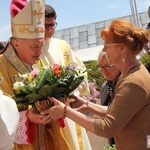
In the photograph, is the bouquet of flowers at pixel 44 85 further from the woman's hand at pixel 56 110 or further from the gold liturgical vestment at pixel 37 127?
the gold liturgical vestment at pixel 37 127

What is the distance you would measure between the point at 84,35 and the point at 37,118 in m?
16.7

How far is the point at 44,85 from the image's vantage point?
2.74 meters

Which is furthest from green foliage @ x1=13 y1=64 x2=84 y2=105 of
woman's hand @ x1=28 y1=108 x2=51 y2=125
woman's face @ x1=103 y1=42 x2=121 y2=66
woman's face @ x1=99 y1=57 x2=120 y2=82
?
woman's face @ x1=99 y1=57 x2=120 y2=82

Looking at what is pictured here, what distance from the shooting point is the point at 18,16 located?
3396mm

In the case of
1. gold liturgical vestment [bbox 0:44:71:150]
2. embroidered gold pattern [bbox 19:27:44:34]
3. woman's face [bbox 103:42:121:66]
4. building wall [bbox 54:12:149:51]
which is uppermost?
embroidered gold pattern [bbox 19:27:44:34]

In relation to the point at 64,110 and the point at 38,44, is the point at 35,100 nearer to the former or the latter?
the point at 64,110

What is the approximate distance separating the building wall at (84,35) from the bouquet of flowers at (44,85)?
49.4ft

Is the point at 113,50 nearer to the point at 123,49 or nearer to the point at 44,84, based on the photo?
the point at 123,49

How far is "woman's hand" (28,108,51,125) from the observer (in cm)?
291

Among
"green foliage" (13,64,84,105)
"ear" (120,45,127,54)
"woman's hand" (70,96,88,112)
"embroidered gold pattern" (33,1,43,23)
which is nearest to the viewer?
"ear" (120,45,127,54)

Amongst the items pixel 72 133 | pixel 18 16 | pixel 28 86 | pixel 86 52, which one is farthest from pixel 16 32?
pixel 86 52

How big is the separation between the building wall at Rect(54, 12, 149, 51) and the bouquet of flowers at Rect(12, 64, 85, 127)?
15.1 metres

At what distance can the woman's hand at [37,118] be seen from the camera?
2910 millimetres

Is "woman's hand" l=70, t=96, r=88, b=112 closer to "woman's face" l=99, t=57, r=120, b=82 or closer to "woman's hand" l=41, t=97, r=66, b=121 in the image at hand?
"woman's hand" l=41, t=97, r=66, b=121
